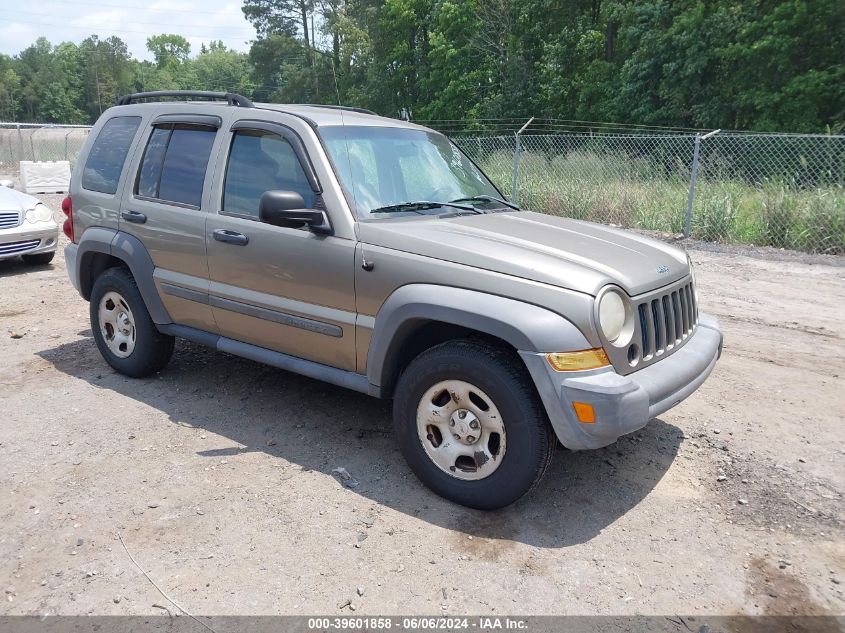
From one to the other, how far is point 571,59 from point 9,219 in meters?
28.8

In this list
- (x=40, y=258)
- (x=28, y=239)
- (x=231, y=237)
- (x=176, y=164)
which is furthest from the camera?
(x=40, y=258)

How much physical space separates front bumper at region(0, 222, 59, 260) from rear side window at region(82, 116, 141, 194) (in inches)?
168

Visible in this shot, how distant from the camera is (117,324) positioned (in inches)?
209

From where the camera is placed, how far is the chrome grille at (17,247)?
8773mm

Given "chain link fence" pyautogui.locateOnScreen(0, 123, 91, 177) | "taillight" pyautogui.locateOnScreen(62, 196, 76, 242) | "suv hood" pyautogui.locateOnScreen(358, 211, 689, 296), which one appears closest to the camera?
"suv hood" pyautogui.locateOnScreen(358, 211, 689, 296)

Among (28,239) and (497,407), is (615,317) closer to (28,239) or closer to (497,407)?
(497,407)

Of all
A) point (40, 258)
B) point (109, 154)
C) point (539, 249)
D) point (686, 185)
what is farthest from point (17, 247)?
point (686, 185)

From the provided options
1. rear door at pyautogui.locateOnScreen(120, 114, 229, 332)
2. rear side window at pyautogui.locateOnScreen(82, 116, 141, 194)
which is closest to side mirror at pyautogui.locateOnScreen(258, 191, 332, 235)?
rear door at pyautogui.locateOnScreen(120, 114, 229, 332)

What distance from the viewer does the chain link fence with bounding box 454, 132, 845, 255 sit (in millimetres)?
10891

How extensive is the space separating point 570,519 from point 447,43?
1415 inches

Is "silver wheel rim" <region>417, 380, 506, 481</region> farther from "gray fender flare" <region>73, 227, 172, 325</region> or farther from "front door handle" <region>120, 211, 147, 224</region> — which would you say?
"front door handle" <region>120, 211, 147, 224</region>

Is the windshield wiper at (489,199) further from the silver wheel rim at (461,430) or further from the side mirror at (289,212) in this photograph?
the silver wheel rim at (461,430)

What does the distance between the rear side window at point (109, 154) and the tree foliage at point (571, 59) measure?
22.7 m

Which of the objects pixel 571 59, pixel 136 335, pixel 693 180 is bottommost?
pixel 136 335
